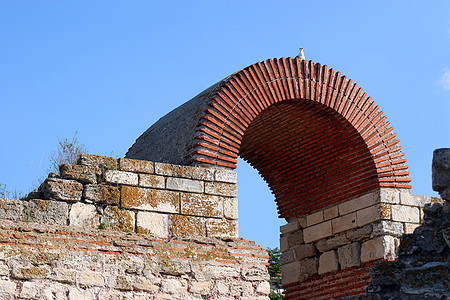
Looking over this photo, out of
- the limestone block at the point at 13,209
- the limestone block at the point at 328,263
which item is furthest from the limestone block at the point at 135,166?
the limestone block at the point at 328,263

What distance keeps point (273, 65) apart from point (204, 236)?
2307 mm

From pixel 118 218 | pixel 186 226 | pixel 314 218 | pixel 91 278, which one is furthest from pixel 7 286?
pixel 314 218

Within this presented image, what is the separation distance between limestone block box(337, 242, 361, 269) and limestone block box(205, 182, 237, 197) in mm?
Answer: 2115

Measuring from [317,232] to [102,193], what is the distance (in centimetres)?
356

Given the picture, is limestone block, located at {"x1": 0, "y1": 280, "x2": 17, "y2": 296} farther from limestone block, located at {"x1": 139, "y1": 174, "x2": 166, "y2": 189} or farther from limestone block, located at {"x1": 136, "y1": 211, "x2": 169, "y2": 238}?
limestone block, located at {"x1": 139, "y1": 174, "x2": 166, "y2": 189}

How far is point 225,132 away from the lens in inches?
259

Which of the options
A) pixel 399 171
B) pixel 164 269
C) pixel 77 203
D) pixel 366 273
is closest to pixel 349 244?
pixel 366 273

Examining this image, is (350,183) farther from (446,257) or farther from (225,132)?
(446,257)

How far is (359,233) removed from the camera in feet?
25.1

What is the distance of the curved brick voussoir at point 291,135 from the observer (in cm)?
661

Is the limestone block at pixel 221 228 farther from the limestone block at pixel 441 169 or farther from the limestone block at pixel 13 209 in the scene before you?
the limestone block at pixel 441 169

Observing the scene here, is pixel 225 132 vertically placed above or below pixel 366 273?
above

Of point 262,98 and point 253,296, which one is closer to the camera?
point 253,296

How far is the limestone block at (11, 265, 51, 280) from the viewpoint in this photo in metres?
5.12
